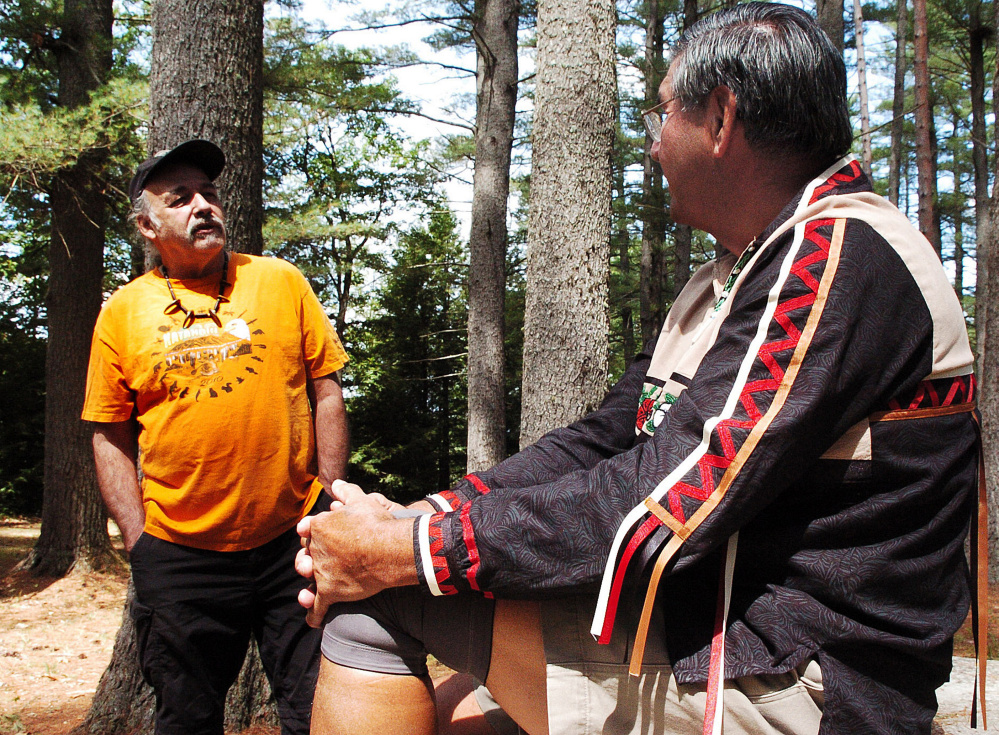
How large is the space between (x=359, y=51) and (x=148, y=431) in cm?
1182

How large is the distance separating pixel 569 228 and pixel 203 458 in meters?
2.83

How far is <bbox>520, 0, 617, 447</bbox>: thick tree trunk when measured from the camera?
459cm

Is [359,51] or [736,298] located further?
[359,51]

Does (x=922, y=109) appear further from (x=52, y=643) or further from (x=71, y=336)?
(x=52, y=643)

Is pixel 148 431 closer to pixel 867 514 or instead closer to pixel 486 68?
pixel 867 514

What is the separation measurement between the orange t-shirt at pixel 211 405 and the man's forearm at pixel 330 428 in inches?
2.8

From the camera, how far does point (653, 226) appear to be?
1658cm

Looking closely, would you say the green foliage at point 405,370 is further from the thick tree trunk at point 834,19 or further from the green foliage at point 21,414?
the thick tree trunk at point 834,19

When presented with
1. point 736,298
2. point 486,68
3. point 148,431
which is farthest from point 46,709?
point 486,68

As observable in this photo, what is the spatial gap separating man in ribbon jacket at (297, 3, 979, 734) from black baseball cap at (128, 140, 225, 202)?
1853mm

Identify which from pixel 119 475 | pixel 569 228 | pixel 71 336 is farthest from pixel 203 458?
pixel 71 336

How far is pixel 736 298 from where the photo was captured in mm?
1378

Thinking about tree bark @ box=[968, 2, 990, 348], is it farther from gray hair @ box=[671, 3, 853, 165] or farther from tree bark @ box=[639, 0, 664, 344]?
gray hair @ box=[671, 3, 853, 165]

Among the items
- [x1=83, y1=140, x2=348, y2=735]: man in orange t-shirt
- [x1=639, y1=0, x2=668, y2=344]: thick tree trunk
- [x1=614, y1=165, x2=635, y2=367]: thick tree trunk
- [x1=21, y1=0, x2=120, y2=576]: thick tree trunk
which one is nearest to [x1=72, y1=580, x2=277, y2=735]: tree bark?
[x1=83, y1=140, x2=348, y2=735]: man in orange t-shirt
